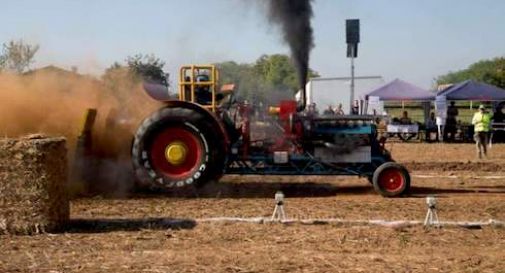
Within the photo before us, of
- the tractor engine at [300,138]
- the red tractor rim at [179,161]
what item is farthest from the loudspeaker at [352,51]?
the red tractor rim at [179,161]

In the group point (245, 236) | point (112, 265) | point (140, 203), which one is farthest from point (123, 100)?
point (112, 265)

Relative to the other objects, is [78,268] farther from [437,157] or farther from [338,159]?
[437,157]

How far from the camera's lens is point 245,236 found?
8.81m

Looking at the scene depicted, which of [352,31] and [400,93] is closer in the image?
[352,31]

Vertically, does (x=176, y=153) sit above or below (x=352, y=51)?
below

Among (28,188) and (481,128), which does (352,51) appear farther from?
(28,188)

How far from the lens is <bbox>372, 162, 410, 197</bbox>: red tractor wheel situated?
1289 cm

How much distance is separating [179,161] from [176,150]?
18cm

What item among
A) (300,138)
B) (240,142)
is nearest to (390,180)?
(300,138)

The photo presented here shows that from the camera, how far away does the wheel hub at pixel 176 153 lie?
12758 mm

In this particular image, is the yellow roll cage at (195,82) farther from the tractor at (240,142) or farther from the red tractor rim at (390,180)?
the red tractor rim at (390,180)

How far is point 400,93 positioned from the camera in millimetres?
33406

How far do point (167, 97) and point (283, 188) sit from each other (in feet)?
8.51

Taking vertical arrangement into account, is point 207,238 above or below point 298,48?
below
